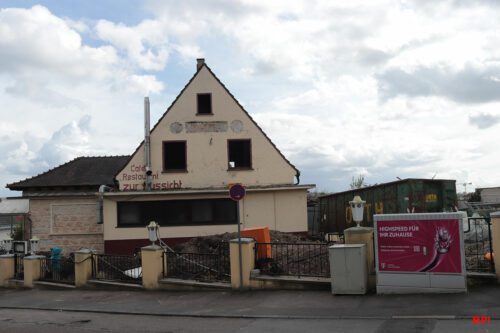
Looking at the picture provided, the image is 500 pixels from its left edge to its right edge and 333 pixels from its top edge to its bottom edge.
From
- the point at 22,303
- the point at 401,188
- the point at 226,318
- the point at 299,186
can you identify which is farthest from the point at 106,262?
the point at 401,188

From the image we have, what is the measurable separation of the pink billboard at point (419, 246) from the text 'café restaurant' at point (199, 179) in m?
11.8

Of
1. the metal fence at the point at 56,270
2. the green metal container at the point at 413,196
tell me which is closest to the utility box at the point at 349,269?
the green metal container at the point at 413,196

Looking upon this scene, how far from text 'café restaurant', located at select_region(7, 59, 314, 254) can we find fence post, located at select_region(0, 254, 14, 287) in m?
4.46

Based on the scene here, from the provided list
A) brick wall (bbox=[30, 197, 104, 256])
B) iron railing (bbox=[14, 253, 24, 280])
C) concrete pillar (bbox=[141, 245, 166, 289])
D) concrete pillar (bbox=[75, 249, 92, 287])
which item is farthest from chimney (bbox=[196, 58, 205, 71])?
concrete pillar (bbox=[141, 245, 166, 289])

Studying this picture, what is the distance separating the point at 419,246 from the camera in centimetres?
1073

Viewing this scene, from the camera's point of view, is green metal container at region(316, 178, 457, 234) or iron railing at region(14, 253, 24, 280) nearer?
green metal container at region(316, 178, 457, 234)

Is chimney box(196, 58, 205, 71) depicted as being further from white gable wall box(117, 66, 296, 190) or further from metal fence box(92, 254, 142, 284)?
metal fence box(92, 254, 142, 284)

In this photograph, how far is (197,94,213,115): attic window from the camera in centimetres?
2386

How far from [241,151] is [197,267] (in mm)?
9768

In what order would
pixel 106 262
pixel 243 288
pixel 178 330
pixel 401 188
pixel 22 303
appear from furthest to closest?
pixel 401 188, pixel 106 262, pixel 22 303, pixel 243 288, pixel 178 330

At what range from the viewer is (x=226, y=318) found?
10625mm

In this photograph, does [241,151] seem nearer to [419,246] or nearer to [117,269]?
[117,269]

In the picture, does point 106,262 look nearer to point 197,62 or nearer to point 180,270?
point 180,270

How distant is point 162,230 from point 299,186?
7.05 meters
